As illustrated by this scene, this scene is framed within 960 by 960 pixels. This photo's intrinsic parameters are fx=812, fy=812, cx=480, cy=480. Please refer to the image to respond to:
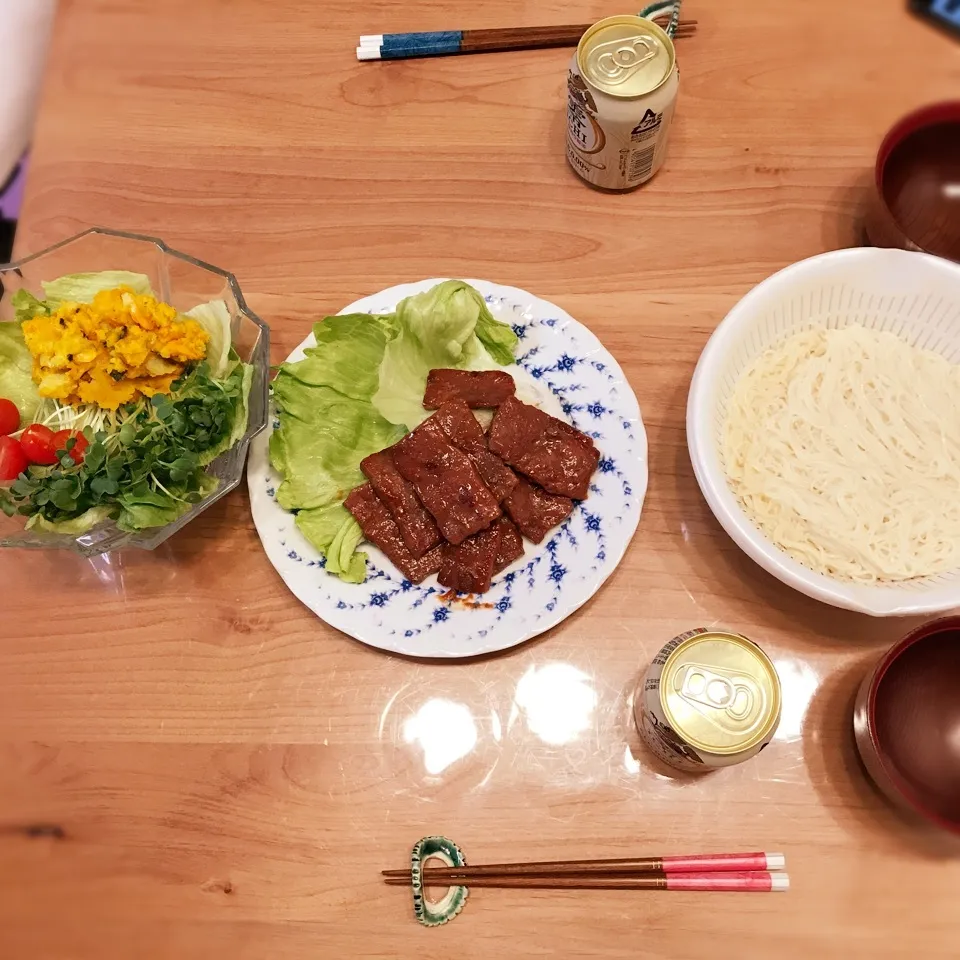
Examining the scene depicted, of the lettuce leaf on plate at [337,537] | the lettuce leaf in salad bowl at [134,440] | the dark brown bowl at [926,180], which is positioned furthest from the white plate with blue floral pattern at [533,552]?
the dark brown bowl at [926,180]

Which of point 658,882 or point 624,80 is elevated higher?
point 624,80

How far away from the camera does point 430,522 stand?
62.7 inches

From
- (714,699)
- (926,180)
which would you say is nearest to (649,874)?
→ (714,699)

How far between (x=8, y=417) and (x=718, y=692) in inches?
54.3

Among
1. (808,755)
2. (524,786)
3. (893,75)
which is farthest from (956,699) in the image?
(893,75)

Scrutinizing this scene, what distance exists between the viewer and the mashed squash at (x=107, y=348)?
4.90 feet

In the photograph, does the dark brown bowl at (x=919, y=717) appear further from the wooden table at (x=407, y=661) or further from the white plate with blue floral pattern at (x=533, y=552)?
the white plate with blue floral pattern at (x=533, y=552)

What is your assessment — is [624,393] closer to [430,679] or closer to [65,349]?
[430,679]

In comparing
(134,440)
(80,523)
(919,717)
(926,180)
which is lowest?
(919,717)

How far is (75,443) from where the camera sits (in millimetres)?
1484

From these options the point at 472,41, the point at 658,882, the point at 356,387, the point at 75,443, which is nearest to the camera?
the point at 658,882

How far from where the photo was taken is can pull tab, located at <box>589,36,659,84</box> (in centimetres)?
160

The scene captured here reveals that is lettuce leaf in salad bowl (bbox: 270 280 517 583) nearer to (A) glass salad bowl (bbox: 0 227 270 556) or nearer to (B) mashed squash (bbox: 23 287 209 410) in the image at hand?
(A) glass salad bowl (bbox: 0 227 270 556)

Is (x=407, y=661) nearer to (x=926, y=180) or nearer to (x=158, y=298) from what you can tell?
(x=158, y=298)
